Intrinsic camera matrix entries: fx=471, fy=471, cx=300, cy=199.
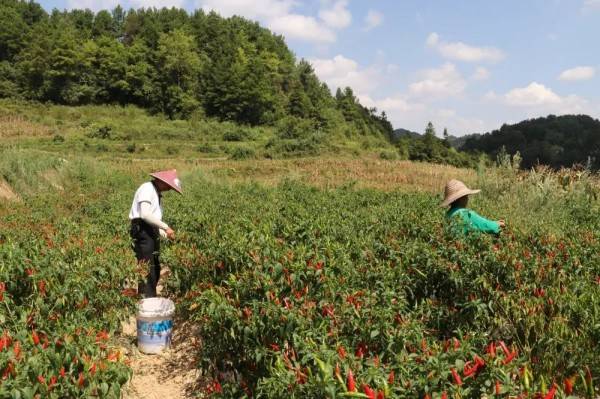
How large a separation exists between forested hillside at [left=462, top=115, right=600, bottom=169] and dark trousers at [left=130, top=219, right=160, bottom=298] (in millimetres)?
70410

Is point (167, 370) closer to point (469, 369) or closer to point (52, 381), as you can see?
point (52, 381)

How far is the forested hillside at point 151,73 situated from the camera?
2036 inches

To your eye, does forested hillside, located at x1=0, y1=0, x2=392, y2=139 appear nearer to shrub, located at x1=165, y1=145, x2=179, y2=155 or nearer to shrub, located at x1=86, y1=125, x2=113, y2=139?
shrub, located at x1=165, y1=145, x2=179, y2=155

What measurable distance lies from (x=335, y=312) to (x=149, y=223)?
2.92 meters

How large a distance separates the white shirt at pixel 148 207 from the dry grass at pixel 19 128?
104 ft

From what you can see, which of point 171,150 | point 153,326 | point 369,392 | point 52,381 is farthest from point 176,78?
point 369,392

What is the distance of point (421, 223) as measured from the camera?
17.5 ft

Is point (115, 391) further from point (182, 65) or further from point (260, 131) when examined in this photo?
point (182, 65)

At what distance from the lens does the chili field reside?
2.16 metres

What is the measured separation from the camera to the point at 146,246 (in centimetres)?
518

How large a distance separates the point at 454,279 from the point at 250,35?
84.7 meters

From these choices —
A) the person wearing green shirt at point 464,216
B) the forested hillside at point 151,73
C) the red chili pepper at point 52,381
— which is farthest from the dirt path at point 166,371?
the forested hillside at point 151,73

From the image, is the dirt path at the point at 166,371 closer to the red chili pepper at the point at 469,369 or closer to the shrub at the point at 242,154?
the red chili pepper at the point at 469,369

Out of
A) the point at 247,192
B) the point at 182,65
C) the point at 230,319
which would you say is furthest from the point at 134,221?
the point at 182,65
